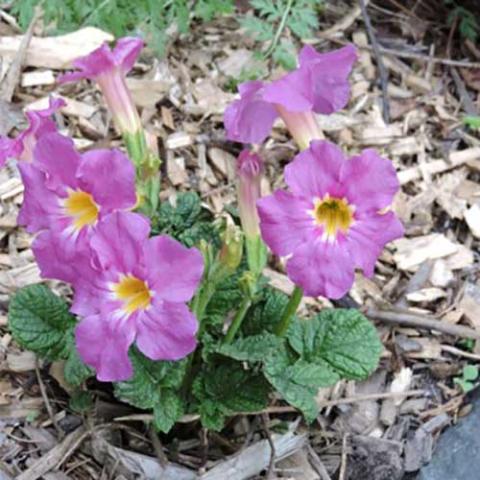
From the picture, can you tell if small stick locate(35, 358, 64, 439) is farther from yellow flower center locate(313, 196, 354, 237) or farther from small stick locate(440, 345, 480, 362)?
small stick locate(440, 345, 480, 362)

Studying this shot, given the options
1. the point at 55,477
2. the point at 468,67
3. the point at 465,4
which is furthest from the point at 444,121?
the point at 55,477

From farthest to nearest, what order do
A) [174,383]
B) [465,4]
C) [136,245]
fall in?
[465,4] → [174,383] → [136,245]

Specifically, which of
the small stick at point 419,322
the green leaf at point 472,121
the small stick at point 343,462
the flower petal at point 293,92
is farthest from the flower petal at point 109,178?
the green leaf at point 472,121

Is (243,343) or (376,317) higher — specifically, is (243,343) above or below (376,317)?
above

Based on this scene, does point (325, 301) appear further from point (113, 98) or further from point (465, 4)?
point (465, 4)

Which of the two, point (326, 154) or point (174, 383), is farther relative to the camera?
point (174, 383)

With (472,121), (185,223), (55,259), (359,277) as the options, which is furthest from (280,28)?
(55,259)

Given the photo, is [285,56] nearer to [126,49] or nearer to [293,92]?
[126,49]

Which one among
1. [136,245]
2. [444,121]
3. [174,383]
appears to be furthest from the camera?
[444,121]

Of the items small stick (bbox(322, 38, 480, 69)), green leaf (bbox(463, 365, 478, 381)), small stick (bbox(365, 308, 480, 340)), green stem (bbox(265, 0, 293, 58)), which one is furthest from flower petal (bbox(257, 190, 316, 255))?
small stick (bbox(322, 38, 480, 69))
